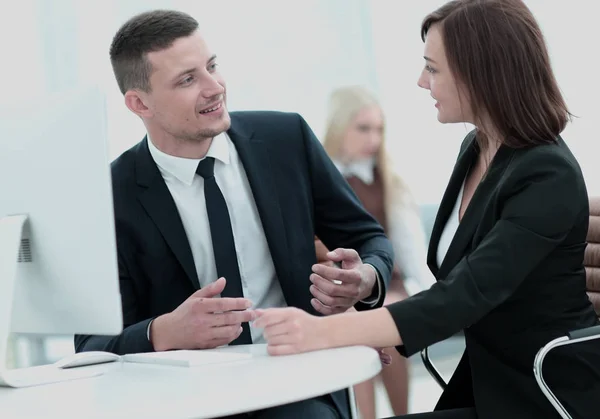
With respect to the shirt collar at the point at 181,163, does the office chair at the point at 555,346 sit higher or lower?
lower

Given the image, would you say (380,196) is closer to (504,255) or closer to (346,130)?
(346,130)

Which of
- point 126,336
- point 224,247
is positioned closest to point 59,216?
point 126,336

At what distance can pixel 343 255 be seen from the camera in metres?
1.93

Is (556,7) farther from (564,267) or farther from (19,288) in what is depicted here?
(19,288)

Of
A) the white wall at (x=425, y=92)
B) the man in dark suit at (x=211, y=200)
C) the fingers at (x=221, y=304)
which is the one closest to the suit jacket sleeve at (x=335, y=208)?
the man in dark suit at (x=211, y=200)

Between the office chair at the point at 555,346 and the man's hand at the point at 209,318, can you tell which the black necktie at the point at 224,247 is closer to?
the man's hand at the point at 209,318

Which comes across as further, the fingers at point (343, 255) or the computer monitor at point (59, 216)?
the fingers at point (343, 255)

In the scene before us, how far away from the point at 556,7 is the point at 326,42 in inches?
55.1

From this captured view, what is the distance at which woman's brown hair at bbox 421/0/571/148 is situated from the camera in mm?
1723

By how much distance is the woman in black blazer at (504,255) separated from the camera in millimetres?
1584

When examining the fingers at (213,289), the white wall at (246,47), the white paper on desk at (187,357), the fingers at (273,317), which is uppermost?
the white wall at (246,47)

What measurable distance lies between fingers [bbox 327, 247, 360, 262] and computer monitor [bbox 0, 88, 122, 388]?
523 mm

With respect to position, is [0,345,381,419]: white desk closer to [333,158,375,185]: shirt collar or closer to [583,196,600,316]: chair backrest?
[583,196,600,316]: chair backrest

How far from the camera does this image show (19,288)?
65.5 inches
